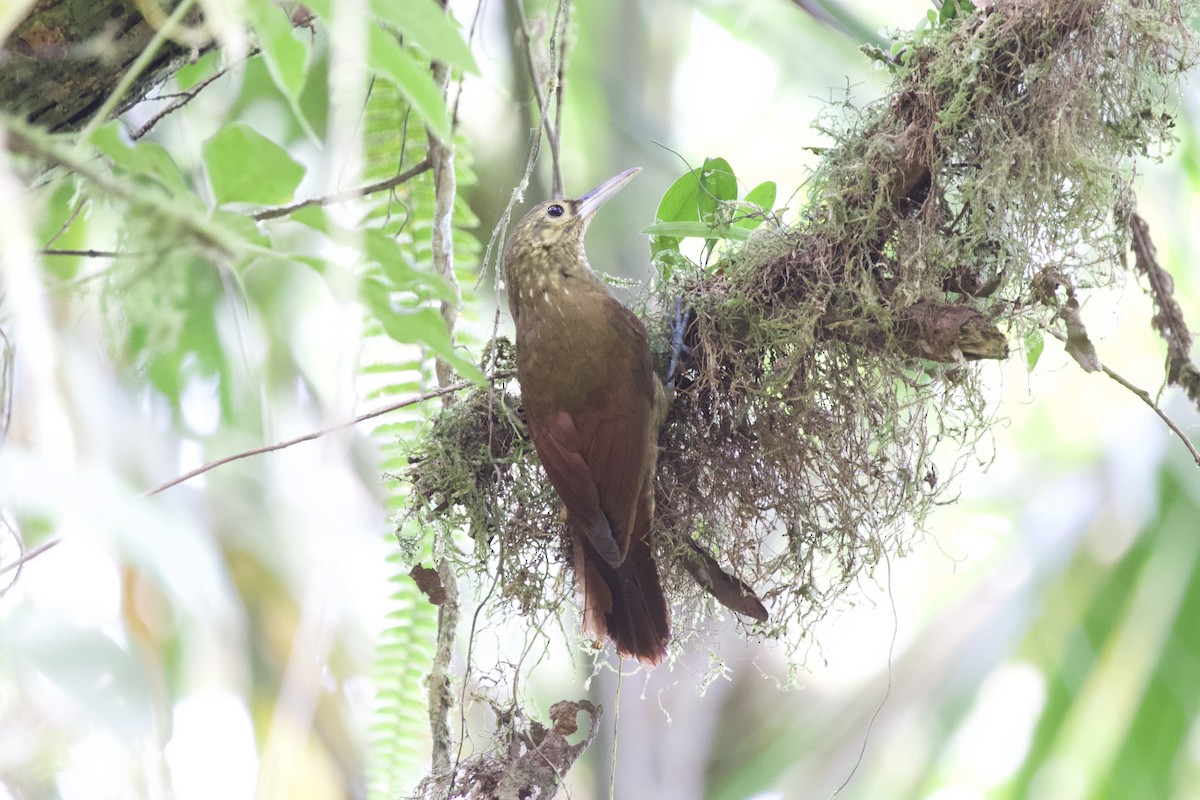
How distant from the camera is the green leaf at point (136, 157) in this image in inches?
23.0

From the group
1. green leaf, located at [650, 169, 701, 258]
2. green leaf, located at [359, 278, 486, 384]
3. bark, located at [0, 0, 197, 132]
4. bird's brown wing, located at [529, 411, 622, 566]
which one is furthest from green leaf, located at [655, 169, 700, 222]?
green leaf, located at [359, 278, 486, 384]

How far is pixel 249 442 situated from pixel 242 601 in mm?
492

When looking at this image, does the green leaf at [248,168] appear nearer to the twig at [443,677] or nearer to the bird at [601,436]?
the bird at [601,436]

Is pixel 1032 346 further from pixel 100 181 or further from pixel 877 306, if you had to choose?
pixel 100 181

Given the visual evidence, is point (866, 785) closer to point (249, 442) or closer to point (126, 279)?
point (249, 442)

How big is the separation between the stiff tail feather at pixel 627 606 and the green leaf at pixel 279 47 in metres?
1.17

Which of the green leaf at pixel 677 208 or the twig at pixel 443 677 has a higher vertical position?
the green leaf at pixel 677 208

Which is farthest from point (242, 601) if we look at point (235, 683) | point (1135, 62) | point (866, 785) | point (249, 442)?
point (1135, 62)

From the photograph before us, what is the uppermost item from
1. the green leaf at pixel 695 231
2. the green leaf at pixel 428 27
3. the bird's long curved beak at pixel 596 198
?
the bird's long curved beak at pixel 596 198

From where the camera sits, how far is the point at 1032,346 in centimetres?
157

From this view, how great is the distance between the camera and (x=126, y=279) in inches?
27.9

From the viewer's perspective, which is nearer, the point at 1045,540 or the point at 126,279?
the point at 126,279

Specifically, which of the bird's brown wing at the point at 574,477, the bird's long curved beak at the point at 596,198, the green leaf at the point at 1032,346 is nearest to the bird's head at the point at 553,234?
the bird's long curved beak at the point at 596,198

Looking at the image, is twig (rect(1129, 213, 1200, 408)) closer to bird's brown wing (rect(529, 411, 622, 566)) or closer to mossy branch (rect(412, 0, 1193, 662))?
mossy branch (rect(412, 0, 1193, 662))
